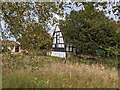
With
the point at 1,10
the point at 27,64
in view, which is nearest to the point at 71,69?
the point at 27,64

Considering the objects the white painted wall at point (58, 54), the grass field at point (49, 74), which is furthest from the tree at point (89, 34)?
the grass field at point (49, 74)

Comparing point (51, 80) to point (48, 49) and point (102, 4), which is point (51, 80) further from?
point (102, 4)

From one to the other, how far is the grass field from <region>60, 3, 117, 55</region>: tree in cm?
66

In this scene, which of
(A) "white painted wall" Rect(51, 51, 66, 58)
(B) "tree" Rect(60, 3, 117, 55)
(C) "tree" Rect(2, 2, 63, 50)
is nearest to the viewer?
(C) "tree" Rect(2, 2, 63, 50)

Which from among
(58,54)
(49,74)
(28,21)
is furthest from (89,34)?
(28,21)

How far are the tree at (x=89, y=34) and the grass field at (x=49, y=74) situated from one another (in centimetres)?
66

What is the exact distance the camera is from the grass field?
A: 332cm

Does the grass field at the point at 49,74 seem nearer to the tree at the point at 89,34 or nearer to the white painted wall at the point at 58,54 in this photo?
the white painted wall at the point at 58,54

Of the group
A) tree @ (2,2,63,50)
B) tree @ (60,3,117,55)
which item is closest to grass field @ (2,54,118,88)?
tree @ (2,2,63,50)

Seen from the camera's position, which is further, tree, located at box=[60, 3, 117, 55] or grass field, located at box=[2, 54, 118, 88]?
tree, located at box=[60, 3, 117, 55]

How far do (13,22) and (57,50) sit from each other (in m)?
1.20

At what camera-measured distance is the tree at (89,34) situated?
423 centimetres

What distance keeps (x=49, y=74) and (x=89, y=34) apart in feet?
4.92

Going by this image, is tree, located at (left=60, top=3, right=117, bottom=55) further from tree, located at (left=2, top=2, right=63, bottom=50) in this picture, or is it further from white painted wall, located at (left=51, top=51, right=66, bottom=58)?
tree, located at (left=2, top=2, right=63, bottom=50)
